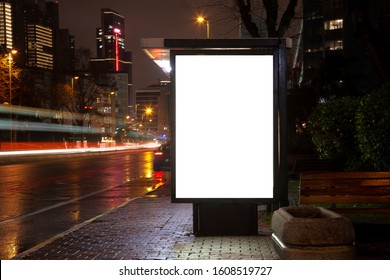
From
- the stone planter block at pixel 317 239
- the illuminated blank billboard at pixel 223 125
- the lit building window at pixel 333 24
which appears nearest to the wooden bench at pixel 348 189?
the illuminated blank billboard at pixel 223 125

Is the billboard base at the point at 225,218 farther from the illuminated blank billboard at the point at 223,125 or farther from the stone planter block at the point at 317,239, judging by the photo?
the stone planter block at the point at 317,239

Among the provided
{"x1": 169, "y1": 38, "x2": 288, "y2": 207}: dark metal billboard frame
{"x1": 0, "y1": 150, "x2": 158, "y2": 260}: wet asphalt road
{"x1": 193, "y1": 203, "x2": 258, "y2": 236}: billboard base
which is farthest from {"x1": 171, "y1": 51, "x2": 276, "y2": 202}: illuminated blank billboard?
{"x1": 0, "y1": 150, "x2": 158, "y2": 260}: wet asphalt road

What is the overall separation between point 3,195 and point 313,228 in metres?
13.5

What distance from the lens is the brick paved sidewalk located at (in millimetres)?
7746

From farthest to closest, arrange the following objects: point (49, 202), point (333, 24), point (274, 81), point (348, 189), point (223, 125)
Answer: point (333, 24) → point (49, 202) → point (348, 189) → point (223, 125) → point (274, 81)

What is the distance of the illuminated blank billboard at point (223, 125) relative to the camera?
8594 millimetres

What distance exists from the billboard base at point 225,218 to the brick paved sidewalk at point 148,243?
6.0 inches

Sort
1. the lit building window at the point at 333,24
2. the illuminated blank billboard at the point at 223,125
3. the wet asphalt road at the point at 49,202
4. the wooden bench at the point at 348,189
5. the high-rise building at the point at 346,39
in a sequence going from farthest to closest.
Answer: the lit building window at the point at 333,24 < the high-rise building at the point at 346,39 < the wet asphalt road at the point at 49,202 < the wooden bench at the point at 348,189 < the illuminated blank billboard at the point at 223,125

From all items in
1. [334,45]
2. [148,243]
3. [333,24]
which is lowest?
[148,243]

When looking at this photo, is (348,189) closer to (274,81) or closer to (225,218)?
(225,218)

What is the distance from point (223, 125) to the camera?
28.5ft

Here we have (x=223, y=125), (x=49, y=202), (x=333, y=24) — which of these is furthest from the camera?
(x=333, y=24)

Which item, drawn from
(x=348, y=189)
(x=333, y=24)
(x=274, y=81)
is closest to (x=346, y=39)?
(x=333, y=24)

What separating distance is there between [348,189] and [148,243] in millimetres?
3297
